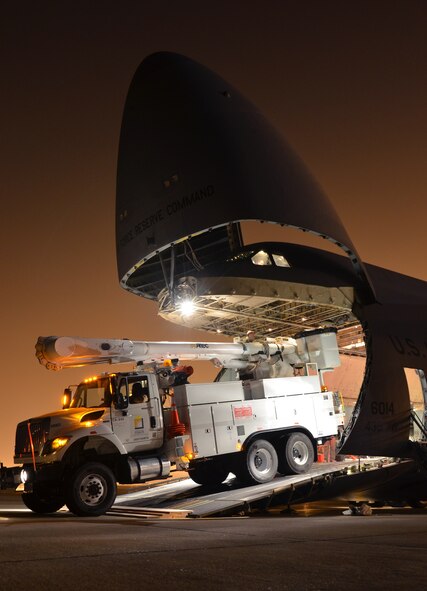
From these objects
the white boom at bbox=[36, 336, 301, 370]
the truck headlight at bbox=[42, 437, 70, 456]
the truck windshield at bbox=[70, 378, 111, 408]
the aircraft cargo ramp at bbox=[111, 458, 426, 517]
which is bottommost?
the aircraft cargo ramp at bbox=[111, 458, 426, 517]

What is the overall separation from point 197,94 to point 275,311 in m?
5.93

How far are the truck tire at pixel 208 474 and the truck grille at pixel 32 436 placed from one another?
435 centimetres

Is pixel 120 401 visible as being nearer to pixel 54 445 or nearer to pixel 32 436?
pixel 54 445

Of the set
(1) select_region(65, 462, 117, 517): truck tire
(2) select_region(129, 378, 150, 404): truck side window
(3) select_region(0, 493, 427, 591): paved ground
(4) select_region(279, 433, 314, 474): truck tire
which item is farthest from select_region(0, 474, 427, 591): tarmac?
(4) select_region(279, 433, 314, 474): truck tire

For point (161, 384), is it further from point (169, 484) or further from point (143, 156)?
point (143, 156)

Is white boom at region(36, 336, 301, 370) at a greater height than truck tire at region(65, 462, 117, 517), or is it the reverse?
white boom at region(36, 336, 301, 370)

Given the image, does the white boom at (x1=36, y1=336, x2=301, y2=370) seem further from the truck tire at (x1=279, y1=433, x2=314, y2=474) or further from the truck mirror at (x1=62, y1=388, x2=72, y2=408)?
the truck tire at (x1=279, y1=433, x2=314, y2=474)

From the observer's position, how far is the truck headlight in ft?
38.5

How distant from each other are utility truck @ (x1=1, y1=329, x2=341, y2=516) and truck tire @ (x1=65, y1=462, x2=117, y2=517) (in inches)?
0.7

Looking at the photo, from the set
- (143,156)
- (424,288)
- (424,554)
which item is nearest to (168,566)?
(424,554)

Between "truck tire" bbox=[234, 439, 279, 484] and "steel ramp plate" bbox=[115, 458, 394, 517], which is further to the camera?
"truck tire" bbox=[234, 439, 279, 484]

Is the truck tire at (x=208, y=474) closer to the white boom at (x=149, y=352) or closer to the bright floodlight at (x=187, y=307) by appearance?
the white boom at (x=149, y=352)

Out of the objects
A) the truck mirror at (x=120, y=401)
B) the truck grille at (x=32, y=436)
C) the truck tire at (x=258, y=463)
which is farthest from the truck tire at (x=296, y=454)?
the truck grille at (x=32, y=436)

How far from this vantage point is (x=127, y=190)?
15.2 m
